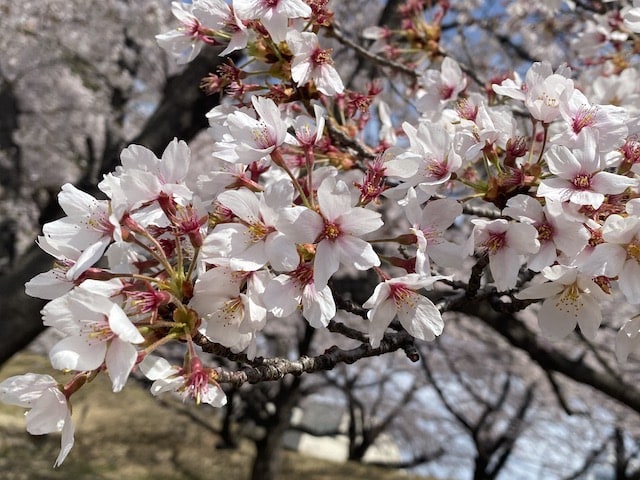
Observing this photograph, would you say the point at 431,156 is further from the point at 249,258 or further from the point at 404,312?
the point at 249,258

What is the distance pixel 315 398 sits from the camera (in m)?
15.2

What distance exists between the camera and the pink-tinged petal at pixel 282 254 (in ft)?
2.67

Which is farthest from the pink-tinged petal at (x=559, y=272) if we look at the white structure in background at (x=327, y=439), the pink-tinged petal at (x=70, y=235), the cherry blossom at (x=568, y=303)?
the white structure in background at (x=327, y=439)

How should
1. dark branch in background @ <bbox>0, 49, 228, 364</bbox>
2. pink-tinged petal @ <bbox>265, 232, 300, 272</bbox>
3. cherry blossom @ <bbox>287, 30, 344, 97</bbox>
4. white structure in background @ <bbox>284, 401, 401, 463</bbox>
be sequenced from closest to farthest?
1. pink-tinged petal @ <bbox>265, 232, 300, 272</bbox>
2. cherry blossom @ <bbox>287, 30, 344, 97</bbox>
3. dark branch in background @ <bbox>0, 49, 228, 364</bbox>
4. white structure in background @ <bbox>284, 401, 401, 463</bbox>

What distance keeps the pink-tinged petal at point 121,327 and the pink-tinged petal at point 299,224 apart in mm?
242

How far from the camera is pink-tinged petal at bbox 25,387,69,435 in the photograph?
82 cm

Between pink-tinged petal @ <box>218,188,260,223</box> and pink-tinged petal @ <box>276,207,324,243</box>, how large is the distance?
76 mm

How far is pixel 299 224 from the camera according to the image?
0.81 metres

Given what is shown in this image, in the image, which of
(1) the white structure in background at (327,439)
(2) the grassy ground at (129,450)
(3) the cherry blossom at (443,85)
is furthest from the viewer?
(1) the white structure in background at (327,439)

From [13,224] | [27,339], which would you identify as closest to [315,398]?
[13,224]

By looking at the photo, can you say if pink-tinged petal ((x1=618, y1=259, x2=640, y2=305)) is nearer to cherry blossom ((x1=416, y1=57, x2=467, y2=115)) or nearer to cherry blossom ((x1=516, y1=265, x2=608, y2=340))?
cherry blossom ((x1=516, y1=265, x2=608, y2=340))

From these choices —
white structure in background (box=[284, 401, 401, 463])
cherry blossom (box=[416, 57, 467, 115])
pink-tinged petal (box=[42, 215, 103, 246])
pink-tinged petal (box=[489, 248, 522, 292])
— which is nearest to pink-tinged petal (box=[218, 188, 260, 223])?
pink-tinged petal (box=[42, 215, 103, 246])

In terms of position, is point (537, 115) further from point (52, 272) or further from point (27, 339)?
point (27, 339)

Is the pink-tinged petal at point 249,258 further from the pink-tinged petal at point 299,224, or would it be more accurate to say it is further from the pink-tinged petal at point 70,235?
the pink-tinged petal at point 70,235
